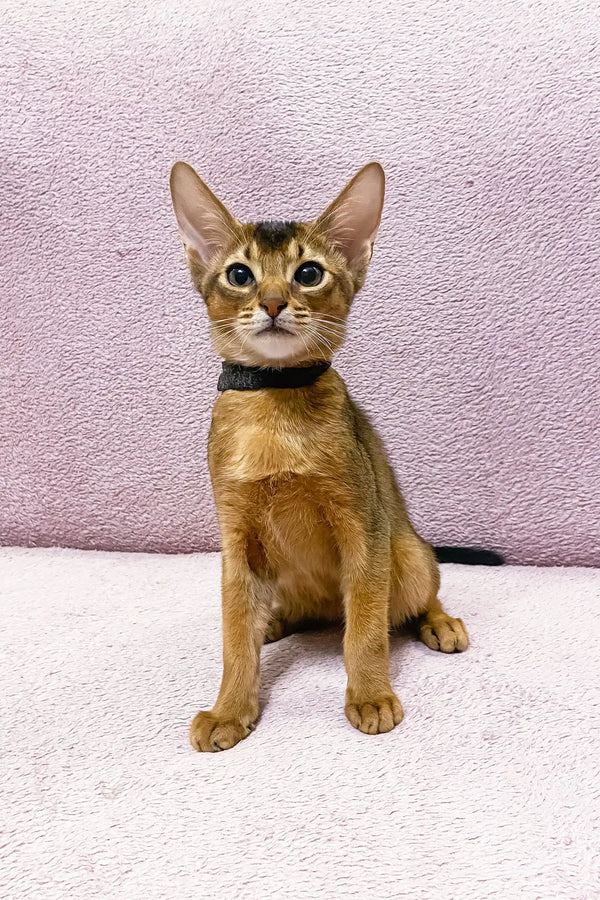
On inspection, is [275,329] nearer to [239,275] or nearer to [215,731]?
[239,275]

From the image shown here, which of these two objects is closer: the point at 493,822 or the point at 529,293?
the point at 493,822

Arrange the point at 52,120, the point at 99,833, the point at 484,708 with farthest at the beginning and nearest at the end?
the point at 52,120, the point at 484,708, the point at 99,833

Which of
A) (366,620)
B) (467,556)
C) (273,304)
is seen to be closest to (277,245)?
(273,304)

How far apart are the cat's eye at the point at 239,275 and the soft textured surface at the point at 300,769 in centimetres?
56

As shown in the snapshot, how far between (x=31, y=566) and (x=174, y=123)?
972 millimetres

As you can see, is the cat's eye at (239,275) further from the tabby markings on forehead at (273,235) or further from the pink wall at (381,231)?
the pink wall at (381,231)

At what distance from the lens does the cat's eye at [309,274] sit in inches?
36.4

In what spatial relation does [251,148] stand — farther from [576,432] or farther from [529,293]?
[576,432]

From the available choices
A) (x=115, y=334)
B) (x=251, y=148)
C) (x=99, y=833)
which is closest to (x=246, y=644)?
(x=99, y=833)

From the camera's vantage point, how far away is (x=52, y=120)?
1447 millimetres

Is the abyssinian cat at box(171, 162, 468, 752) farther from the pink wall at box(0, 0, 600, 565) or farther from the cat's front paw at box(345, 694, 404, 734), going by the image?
the pink wall at box(0, 0, 600, 565)

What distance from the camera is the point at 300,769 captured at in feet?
2.55

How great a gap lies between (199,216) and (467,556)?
0.84 meters

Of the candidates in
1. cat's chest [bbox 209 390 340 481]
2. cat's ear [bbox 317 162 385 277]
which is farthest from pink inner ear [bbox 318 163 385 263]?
cat's chest [bbox 209 390 340 481]
